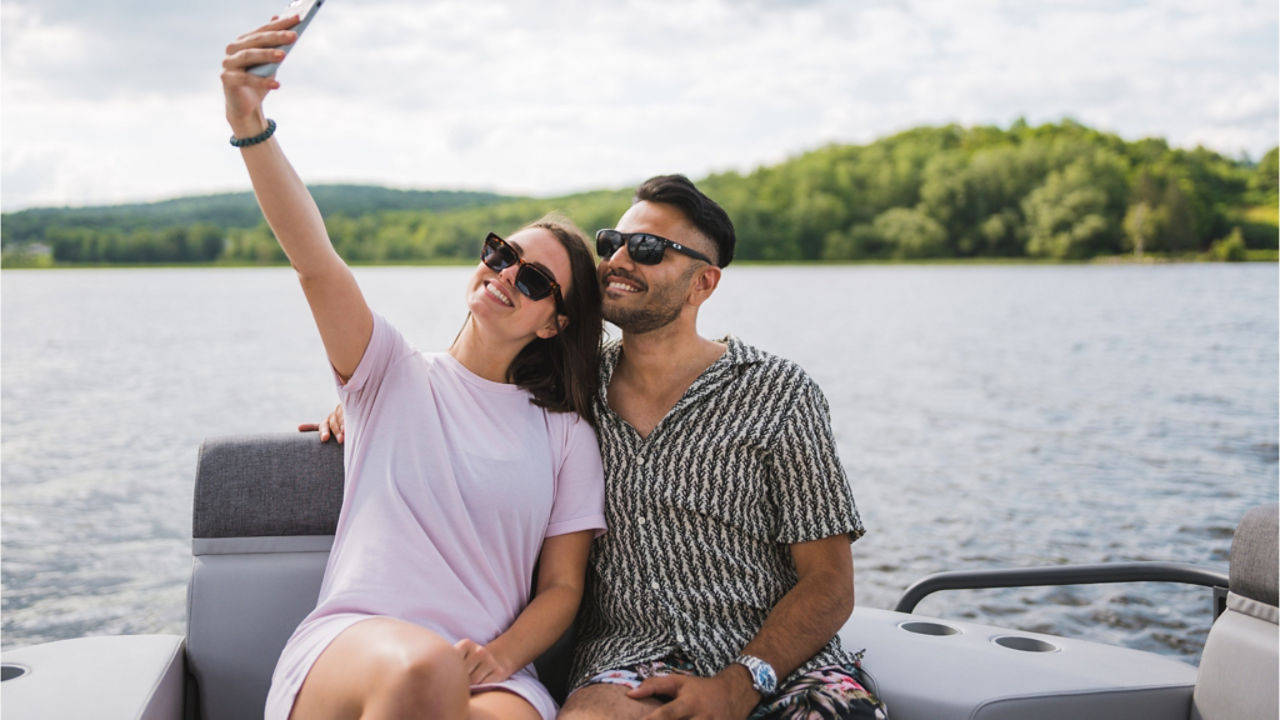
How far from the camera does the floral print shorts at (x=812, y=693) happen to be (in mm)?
2215

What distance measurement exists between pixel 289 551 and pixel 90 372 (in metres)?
28.6

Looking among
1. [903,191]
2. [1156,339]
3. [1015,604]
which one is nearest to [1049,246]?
[903,191]

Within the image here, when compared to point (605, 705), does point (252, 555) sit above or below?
above

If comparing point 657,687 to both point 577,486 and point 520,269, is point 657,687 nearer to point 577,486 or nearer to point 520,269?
point 577,486

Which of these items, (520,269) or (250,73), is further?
(520,269)

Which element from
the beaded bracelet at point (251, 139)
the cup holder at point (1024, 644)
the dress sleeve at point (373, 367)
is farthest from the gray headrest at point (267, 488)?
the cup holder at point (1024, 644)

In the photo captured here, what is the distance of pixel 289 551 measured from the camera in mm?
2498

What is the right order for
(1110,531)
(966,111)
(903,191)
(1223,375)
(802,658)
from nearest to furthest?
1. (802,658)
2. (1110,531)
3. (1223,375)
4. (903,191)
5. (966,111)

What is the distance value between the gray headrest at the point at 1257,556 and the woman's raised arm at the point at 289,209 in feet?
6.05

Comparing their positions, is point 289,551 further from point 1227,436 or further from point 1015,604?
point 1227,436

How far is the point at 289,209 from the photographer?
194 centimetres

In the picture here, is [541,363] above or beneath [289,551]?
above

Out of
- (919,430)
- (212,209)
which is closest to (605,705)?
Answer: (919,430)

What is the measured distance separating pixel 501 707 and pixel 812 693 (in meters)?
0.69
